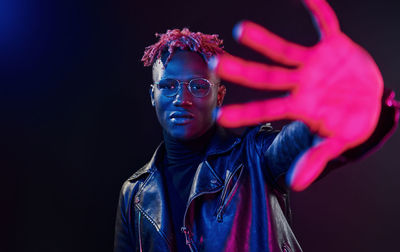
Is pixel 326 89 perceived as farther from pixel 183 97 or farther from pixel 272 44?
pixel 183 97

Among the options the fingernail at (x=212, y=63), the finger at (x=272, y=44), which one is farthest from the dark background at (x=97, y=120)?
the finger at (x=272, y=44)

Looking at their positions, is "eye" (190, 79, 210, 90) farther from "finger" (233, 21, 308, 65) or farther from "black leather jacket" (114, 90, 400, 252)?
"finger" (233, 21, 308, 65)

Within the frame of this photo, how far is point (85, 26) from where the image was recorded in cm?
192

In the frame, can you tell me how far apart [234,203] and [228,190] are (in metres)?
0.06

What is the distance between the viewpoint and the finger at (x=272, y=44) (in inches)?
42.1

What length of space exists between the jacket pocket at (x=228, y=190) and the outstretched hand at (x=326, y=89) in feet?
1.14

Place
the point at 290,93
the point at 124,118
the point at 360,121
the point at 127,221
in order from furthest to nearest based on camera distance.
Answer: the point at 124,118 → the point at 127,221 → the point at 290,93 → the point at 360,121

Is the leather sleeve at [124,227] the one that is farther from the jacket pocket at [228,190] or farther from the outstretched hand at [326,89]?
the outstretched hand at [326,89]

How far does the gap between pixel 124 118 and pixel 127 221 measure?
63cm

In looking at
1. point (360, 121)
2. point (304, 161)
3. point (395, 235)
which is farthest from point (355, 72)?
point (395, 235)

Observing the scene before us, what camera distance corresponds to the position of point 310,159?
3.20 feet

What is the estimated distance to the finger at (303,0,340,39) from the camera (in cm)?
101

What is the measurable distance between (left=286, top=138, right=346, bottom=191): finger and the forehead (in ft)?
2.10

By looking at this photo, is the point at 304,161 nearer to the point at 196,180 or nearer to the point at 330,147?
the point at 330,147
